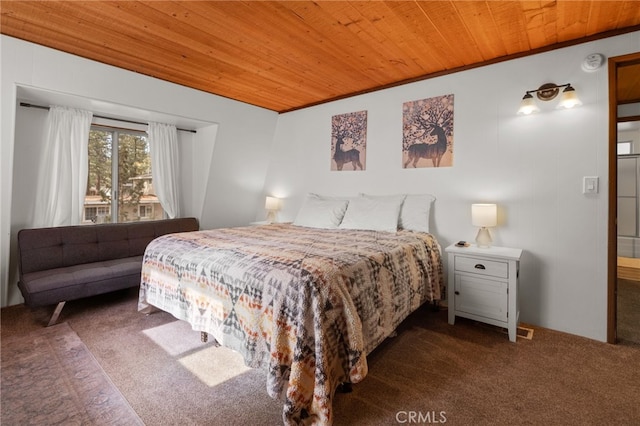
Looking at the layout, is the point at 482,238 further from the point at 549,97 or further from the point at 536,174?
the point at 549,97

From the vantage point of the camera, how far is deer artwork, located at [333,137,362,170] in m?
3.72

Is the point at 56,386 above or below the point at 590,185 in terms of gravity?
below

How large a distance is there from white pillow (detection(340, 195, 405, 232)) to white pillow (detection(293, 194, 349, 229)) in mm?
95

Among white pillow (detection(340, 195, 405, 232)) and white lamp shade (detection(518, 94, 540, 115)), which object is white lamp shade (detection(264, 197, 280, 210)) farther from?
white lamp shade (detection(518, 94, 540, 115))

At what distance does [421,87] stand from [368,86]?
1.94 feet

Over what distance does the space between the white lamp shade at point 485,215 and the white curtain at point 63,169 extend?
3.94 metres

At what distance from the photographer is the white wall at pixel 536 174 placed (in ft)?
7.77

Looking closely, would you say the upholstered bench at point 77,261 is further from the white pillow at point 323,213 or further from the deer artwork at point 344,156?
the deer artwork at point 344,156

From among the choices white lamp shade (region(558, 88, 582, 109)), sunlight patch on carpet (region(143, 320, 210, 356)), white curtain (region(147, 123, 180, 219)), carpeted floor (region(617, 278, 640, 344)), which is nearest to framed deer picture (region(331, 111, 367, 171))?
white lamp shade (region(558, 88, 582, 109))

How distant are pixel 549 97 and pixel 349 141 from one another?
76.9 inches

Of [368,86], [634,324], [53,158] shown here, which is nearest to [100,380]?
[53,158]

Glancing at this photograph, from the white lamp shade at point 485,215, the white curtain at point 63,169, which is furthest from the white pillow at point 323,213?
the white curtain at point 63,169

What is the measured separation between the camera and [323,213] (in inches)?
136

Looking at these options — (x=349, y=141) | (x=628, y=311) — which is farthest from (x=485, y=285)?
(x=349, y=141)
